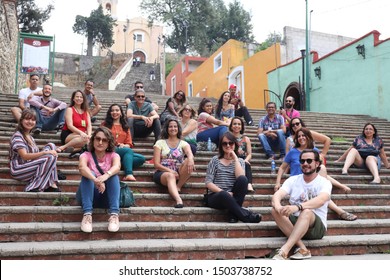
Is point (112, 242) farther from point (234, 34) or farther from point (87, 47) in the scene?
point (87, 47)

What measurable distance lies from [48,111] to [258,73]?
45.2ft

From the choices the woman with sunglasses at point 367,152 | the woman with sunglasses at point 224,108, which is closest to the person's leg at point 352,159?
the woman with sunglasses at point 367,152

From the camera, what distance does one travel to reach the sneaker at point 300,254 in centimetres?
365

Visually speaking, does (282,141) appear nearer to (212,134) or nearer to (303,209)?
(212,134)

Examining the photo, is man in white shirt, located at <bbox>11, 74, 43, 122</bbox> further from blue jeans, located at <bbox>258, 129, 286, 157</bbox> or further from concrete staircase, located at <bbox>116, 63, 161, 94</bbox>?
concrete staircase, located at <bbox>116, 63, 161, 94</bbox>

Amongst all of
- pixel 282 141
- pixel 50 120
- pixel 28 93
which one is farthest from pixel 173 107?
pixel 28 93

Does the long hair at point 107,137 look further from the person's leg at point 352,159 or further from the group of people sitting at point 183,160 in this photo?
the person's leg at point 352,159

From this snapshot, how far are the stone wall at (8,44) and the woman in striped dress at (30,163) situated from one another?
7.69 meters

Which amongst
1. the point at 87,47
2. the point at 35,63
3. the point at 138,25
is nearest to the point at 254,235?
the point at 35,63

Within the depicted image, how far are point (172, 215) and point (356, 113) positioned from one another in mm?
10398

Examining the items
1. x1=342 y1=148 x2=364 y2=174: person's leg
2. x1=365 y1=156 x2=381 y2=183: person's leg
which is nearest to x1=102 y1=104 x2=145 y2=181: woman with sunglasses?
x1=342 y1=148 x2=364 y2=174: person's leg

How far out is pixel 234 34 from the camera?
3631 centimetres

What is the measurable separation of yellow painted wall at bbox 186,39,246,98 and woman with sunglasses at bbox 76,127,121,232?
17999 millimetres

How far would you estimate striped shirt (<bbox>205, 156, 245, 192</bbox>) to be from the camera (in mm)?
4574
